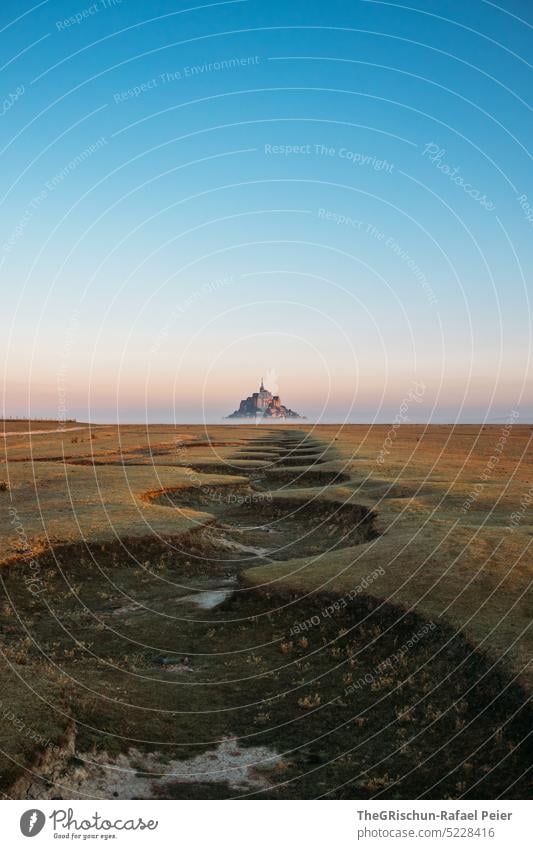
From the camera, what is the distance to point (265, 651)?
1978cm

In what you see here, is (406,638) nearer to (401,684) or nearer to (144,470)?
(401,684)

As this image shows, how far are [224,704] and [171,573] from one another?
12854 mm

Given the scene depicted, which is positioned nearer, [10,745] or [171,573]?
[10,745]

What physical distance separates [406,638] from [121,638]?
400 inches

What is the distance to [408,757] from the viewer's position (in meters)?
13.3

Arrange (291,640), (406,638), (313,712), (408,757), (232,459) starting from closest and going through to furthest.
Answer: (408,757)
(313,712)
(406,638)
(291,640)
(232,459)

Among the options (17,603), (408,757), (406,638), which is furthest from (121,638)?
(408,757)

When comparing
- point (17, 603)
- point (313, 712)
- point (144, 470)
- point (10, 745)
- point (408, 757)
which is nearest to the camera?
point (10, 745)

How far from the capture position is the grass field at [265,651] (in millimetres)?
12719

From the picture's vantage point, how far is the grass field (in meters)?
12.7

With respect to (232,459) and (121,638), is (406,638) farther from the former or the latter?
(232,459)

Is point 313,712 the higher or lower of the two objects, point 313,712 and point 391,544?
the lower

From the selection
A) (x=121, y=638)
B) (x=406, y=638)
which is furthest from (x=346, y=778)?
(x=121, y=638)

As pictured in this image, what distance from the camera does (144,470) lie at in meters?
58.4
